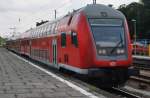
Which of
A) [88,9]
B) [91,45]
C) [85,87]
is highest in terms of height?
[88,9]

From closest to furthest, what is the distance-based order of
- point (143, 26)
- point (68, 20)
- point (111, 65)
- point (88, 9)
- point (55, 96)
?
point (55, 96) → point (111, 65) → point (88, 9) → point (68, 20) → point (143, 26)

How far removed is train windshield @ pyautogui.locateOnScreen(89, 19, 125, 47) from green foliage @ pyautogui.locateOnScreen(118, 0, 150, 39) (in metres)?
81.1

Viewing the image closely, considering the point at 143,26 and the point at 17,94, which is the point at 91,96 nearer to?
the point at 17,94

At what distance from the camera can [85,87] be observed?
1485cm

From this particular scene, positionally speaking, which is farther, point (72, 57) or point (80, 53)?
point (72, 57)

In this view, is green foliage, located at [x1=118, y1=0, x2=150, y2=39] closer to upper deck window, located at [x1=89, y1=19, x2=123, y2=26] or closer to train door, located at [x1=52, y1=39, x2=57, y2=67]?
train door, located at [x1=52, y1=39, x2=57, y2=67]

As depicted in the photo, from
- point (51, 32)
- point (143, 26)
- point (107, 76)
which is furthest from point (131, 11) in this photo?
point (107, 76)

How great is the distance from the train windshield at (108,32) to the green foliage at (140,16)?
81117 millimetres

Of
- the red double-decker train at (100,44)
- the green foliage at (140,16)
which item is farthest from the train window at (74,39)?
the green foliage at (140,16)

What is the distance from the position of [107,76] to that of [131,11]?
91395 mm

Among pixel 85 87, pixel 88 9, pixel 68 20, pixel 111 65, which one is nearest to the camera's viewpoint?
pixel 85 87

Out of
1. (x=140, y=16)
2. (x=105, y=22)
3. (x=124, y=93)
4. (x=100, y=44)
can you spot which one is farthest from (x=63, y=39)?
(x=140, y=16)

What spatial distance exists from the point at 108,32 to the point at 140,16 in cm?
8794

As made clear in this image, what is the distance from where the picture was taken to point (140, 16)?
103875mm
